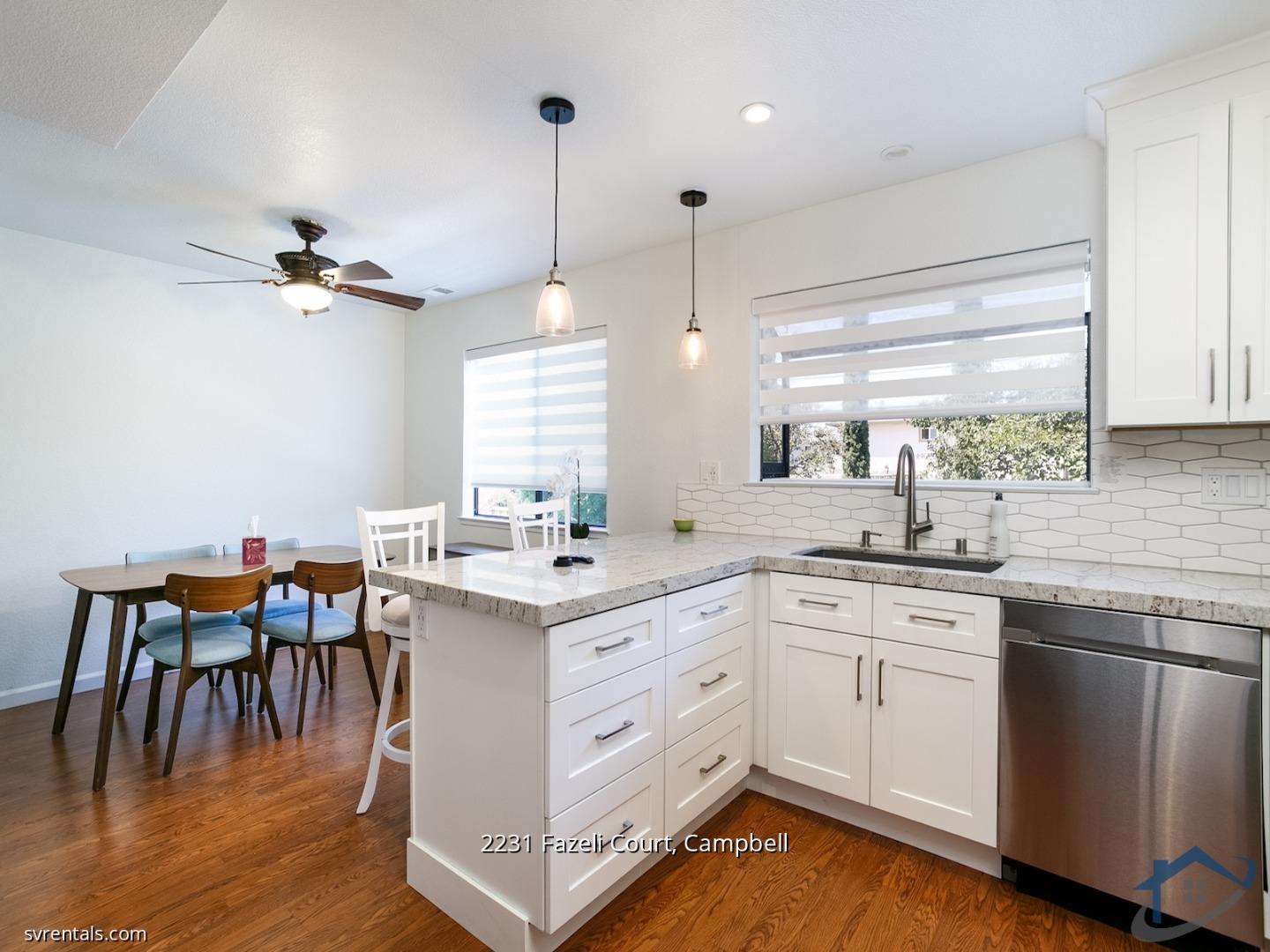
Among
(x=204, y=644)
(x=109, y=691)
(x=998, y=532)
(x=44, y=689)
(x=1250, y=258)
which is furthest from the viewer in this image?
(x=44, y=689)

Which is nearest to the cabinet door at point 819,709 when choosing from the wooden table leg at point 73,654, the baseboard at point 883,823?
the baseboard at point 883,823

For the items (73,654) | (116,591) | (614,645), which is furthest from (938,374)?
(73,654)

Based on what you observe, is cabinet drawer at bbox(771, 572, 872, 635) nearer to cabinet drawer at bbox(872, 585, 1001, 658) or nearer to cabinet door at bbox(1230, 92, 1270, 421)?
cabinet drawer at bbox(872, 585, 1001, 658)

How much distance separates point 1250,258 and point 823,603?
1602 millimetres

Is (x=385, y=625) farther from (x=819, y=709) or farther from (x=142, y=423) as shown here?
(x=142, y=423)

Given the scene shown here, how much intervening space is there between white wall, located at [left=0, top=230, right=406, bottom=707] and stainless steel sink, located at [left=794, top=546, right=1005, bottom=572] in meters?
3.73

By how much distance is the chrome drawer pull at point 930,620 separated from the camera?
1947 mm

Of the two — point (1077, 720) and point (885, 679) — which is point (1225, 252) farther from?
point (885, 679)

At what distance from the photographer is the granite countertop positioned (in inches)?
60.1

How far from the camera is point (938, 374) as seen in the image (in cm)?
265

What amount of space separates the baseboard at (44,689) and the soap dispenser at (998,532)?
4266 mm

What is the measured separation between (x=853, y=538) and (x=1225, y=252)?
1.54 metres

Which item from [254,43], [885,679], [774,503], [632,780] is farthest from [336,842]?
[254,43]

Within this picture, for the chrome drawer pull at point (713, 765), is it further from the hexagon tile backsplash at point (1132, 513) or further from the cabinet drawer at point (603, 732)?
the hexagon tile backsplash at point (1132, 513)
